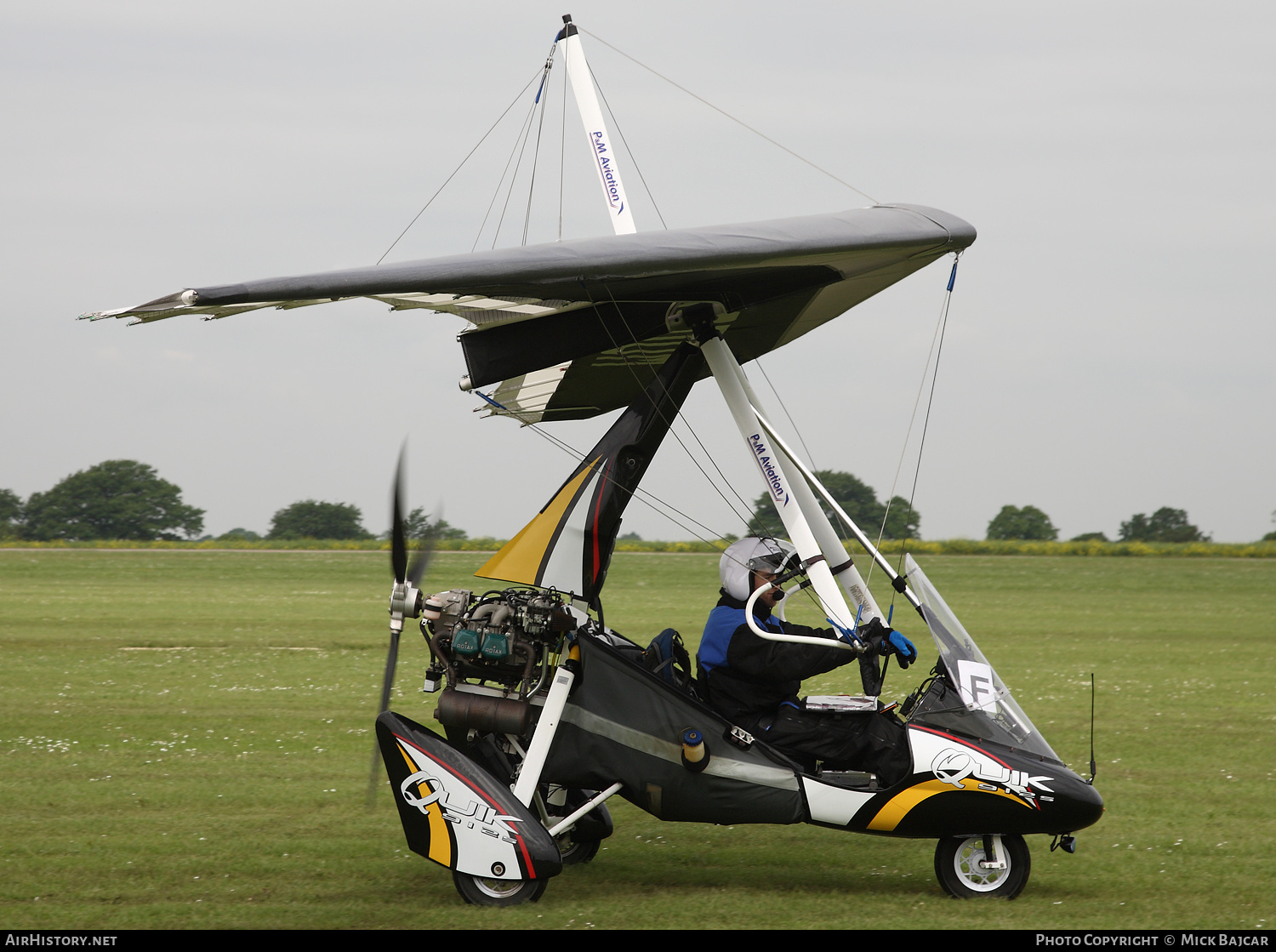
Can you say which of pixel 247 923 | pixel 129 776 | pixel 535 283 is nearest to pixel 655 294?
pixel 535 283

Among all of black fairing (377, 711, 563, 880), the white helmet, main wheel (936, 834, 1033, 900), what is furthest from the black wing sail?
main wheel (936, 834, 1033, 900)

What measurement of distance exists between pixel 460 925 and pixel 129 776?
438 cm

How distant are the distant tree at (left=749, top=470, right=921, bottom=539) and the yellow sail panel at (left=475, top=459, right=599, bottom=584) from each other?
43.4 inches

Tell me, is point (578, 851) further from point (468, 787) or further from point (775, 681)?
point (775, 681)

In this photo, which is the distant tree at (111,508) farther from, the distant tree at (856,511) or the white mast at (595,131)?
the white mast at (595,131)

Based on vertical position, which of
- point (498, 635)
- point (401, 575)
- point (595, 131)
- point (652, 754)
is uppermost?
point (595, 131)

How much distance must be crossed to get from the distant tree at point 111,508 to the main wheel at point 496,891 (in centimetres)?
5790

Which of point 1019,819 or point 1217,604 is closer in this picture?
point 1019,819

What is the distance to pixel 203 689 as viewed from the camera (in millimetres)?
12992

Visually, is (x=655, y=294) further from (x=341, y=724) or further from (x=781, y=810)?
(x=341, y=724)

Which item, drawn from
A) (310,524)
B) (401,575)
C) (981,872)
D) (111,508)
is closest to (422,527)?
(401,575)

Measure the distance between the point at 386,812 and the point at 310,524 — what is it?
46.3 meters

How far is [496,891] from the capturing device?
5.95 m

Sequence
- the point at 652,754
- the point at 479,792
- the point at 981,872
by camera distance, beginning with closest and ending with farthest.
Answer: the point at 479,792, the point at 981,872, the point at 652,754
